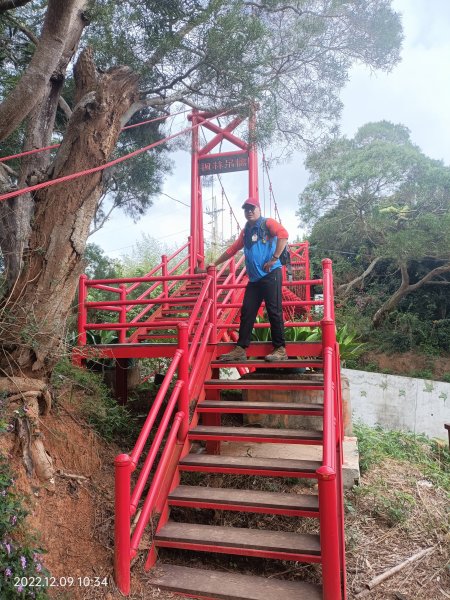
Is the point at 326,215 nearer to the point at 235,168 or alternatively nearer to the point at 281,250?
the point at 235,168

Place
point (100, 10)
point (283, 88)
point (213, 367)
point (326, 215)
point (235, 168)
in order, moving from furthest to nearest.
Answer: point (326, 215)
point (235, 168)
point (283, 88)
point (213, 367)
point (100, 10)

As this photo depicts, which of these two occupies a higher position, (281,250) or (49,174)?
(49,174)

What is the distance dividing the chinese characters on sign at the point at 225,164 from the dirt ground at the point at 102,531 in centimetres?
793

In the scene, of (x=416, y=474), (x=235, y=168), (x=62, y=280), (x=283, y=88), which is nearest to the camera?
(x=62, y=280)

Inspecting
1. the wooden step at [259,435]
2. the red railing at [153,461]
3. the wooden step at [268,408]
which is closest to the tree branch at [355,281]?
the red railing at [153,461]

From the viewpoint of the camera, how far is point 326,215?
60.8 feet

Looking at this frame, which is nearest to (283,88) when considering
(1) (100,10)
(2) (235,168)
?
(1) (100,10)

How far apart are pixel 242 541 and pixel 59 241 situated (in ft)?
8.09

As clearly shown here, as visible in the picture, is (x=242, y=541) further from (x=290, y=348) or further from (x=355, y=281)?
(x=355, y=281)

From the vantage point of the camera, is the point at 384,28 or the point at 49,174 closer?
the point at 49,174

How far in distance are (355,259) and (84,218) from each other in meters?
16.2

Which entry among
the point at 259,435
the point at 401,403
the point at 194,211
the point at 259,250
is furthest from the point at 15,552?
the point at 401,403

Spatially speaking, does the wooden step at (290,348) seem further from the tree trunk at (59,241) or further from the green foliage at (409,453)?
the tree trunk at (59,241)

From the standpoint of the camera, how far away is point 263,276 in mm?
4441
